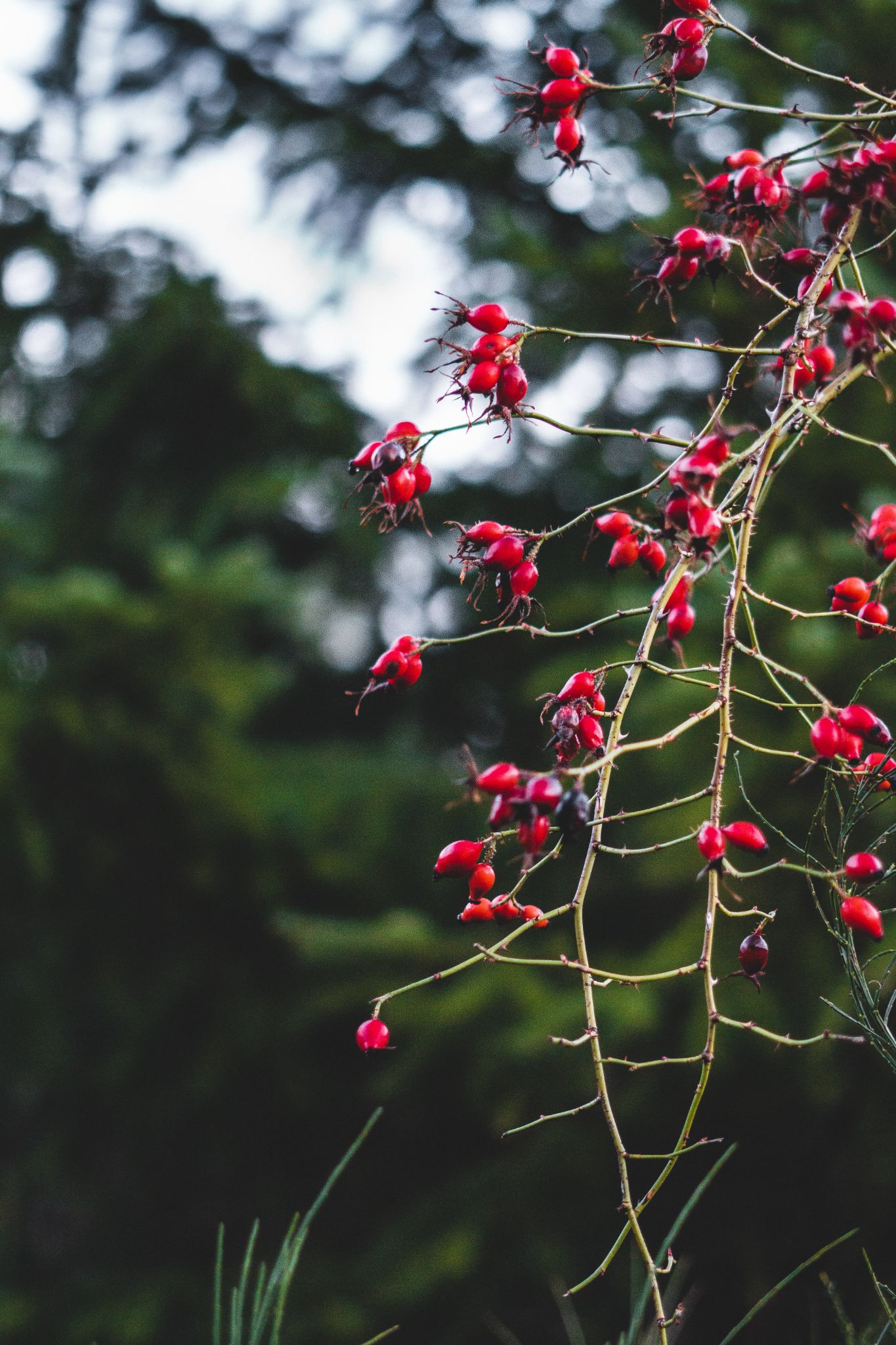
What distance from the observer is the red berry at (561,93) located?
0.50 metres

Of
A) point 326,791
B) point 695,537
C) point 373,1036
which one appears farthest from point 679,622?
point 326,791

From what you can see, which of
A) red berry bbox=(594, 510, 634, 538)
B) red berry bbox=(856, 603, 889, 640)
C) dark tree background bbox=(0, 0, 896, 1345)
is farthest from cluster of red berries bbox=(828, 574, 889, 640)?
dark tree background bbox=(0, 0, 896, 1345)

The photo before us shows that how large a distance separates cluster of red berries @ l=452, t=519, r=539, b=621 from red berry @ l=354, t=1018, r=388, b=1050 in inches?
8.1

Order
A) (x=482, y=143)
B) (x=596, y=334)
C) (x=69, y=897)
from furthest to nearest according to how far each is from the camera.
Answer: (x=482, y=143) < (x=69, y=897) < (x=596, y=334)

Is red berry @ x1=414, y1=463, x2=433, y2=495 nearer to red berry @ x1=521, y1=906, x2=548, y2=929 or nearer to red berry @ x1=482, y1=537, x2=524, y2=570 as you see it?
red berry @ x1=482, y1=537, x2=524, y2=570

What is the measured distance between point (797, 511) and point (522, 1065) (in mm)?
1101

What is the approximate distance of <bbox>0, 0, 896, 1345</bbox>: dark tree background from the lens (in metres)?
1.79

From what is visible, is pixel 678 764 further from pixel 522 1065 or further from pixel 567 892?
pixel 567 892

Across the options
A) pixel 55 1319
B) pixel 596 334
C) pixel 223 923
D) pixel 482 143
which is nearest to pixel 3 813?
pixel 223 923

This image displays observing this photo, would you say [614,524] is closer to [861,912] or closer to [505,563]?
[505,563]

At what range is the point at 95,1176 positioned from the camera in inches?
117

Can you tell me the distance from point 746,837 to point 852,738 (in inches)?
2.6

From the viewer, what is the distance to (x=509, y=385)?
47 centimetres

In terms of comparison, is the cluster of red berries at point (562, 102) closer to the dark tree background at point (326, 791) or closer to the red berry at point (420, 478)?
the red berry at point (420, 478)
